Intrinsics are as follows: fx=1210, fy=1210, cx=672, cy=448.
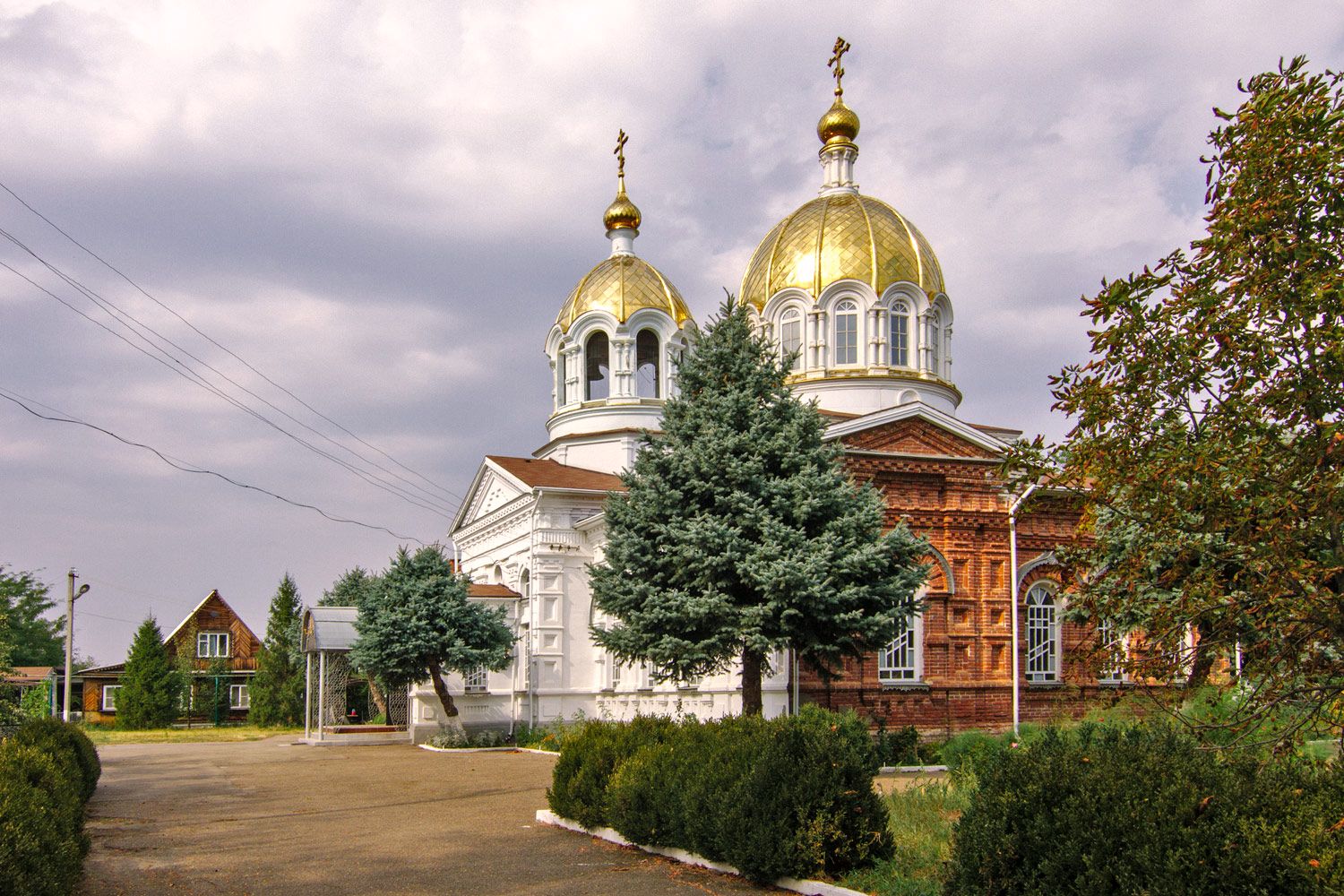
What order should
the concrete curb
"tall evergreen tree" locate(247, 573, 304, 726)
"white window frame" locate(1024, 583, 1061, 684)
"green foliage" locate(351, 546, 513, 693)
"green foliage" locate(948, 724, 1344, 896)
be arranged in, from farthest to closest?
"tall evergreen tree" locate(247, 573, 304, 726) < "green foliage" locate(351, 546, 513, 693) < "white window frame" locate(1024, 583, 1061, 684) < the concrete curb < "green foliage" locate(948, 724, 1344, 896)

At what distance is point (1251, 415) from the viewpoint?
19.4 feet

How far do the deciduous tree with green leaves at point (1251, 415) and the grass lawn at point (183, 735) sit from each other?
3187 cm

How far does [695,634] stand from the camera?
1956 cm

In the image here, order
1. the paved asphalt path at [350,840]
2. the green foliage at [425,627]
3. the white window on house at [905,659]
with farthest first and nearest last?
1. the green foliage at [425,627]
2. the white window on house at [905,659]
3. the paved asphalt path at [350,840]

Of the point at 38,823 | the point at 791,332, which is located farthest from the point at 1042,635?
the point at 38,823

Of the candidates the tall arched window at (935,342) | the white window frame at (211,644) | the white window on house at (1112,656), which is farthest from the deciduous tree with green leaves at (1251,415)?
the white window frame at (211,644)

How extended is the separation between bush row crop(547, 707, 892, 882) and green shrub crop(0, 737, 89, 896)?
185 inches

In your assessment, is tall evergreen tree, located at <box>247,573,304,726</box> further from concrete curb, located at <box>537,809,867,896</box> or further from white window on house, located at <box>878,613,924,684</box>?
concrete curb, located at <box>537,809,867,896</box>

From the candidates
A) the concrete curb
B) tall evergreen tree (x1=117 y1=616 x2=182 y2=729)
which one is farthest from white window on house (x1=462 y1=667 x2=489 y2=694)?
tall evergreen tree (x1=117 y1=616 x2=182 y2=729)

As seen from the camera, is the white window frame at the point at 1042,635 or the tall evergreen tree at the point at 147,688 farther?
the tall evergreen tree at the point at 147,688

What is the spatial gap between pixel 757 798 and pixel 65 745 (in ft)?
31.2

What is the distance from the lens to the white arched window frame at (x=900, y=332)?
29.9 metres

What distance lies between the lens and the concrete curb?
8859mm

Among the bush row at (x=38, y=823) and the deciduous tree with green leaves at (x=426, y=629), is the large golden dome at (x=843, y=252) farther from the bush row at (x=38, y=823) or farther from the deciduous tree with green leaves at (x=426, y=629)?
the bush row at (x=38, y=823)
